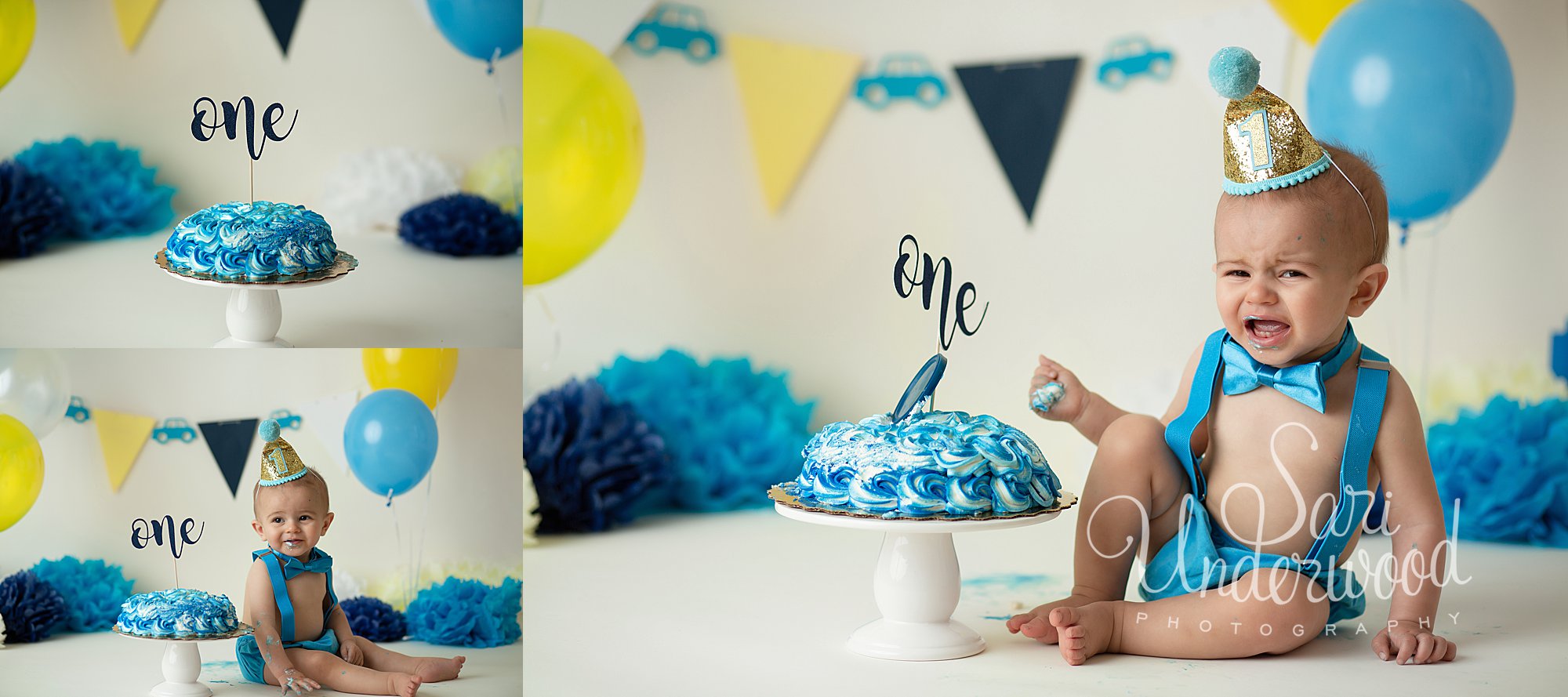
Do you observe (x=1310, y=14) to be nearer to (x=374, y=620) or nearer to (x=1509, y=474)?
(x=1509, y=474)

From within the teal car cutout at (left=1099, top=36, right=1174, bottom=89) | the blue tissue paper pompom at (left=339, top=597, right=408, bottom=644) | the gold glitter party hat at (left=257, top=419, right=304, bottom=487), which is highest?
the teal car cutout at (left=1099, top=36, right=1174, bottom=89)

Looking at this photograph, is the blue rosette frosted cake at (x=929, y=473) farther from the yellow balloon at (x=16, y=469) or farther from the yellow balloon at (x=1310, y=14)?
the yellow balloon at (x=1310, y=14)

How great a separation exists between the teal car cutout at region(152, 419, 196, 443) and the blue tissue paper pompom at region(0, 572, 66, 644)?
15.6 inches

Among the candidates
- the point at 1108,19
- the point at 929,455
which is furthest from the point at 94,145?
the point at 1108,19

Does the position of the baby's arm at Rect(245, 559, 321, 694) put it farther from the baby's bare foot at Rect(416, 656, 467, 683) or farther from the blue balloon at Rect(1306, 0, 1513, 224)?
the blue balloon at Rect(1306, 0, 1513, 224)

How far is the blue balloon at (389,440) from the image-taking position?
3170mm

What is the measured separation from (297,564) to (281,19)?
58.7 inches

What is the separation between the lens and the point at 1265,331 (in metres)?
2.71

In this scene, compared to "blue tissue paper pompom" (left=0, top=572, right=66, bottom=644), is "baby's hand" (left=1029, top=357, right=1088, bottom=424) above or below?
above

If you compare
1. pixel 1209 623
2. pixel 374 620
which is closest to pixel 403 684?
pixel 374 620

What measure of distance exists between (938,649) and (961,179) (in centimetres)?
246

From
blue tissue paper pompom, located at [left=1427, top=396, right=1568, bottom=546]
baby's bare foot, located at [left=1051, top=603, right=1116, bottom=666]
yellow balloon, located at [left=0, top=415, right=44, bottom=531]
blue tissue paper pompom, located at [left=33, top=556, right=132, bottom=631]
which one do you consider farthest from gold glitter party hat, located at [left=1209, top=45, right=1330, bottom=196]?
yellow balloon, located at [left=0, top=415, right=44, bottom=531]

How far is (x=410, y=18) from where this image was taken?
3.52 m

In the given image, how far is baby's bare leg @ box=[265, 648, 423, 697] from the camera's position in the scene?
2646mm
